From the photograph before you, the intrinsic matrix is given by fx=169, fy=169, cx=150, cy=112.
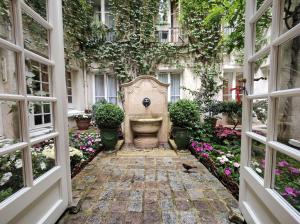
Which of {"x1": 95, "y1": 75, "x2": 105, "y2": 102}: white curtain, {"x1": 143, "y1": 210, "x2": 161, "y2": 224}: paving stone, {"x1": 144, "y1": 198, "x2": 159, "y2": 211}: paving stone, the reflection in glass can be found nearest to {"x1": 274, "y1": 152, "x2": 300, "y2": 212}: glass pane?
{"x1": 143, "y1": 210, "x2": 161, "y2": 224}: paving stone

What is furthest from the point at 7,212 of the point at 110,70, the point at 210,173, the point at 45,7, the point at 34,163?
the point at 110,70

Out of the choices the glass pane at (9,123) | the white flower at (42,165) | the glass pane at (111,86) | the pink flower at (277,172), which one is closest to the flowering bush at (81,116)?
the glass pane at (111,86)

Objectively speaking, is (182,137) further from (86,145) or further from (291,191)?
(291,191)

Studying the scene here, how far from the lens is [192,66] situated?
6.43 metres

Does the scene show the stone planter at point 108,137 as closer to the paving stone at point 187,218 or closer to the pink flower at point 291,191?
the paving stone at point 187,218

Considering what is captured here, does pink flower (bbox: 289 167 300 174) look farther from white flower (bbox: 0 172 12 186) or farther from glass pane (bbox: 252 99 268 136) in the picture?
white flower (bbox: 0 172 12 186)

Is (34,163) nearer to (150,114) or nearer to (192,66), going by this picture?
(150,114)

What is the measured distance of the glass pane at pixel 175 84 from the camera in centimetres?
658

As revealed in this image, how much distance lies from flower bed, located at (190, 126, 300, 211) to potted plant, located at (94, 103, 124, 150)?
1719mm

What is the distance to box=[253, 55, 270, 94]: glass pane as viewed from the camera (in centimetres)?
119

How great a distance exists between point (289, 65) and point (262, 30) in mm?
517

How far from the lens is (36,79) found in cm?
134

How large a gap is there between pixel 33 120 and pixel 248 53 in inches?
70.4

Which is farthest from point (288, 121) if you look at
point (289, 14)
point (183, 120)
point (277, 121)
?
point (183, 120)
